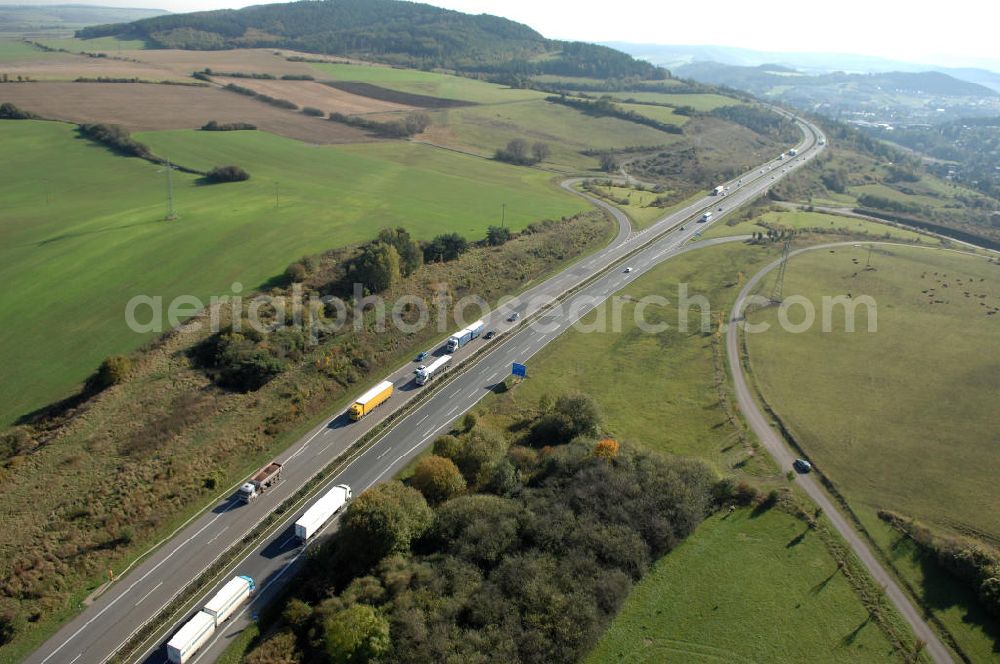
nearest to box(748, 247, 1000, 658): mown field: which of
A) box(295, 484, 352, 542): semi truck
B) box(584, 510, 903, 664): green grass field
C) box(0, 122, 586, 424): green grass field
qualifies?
box(584, 510, 903, 664): green grass field

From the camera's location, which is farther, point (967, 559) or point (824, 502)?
point (824, 502)

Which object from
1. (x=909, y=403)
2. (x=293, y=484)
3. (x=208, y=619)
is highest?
(x=909, y=403)

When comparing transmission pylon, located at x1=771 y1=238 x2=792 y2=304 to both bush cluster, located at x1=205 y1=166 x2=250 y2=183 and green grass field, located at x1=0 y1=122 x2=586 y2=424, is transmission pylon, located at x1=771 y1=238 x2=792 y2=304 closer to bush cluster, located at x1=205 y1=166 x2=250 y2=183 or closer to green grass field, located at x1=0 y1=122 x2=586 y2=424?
green grass field, located at x1=0 y1=122 x2=586 y2=424

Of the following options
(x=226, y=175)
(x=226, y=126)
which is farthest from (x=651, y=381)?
(x=226, y=126)

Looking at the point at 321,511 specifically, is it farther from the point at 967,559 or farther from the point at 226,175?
the point at 226,175

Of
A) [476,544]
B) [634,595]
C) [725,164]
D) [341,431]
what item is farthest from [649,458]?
[725,164]

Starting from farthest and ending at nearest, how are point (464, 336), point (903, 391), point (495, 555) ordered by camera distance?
point (464, 336) < point (903, 391) < point (495, 555)
